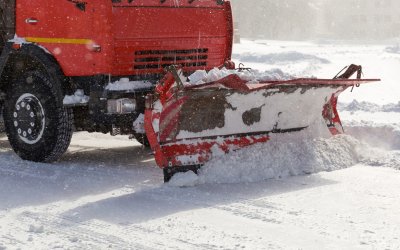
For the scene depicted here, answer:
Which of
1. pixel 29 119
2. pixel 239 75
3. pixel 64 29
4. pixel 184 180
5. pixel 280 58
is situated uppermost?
pixel 64 29

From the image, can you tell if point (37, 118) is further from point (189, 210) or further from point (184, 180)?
point (189, 210)

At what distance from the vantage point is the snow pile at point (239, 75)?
18.2 ft

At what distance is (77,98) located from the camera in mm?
6230

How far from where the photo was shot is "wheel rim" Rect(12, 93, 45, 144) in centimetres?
657

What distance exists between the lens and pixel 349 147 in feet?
21.6

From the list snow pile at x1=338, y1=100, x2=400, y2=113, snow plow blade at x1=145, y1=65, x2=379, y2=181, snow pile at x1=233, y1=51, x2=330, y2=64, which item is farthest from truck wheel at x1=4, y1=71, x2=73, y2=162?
snow pile at x1=233, y1=51, x2=330, y2=64

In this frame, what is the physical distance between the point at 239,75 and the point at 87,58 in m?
1.44

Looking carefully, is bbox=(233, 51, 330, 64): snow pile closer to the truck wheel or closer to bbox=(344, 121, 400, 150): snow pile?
bbox=(344, 121, 400, 150): snow pile

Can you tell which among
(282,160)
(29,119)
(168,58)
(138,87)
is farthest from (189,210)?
(29,119)

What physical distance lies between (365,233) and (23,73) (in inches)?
157

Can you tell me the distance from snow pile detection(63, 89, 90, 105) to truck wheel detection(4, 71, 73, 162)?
0.10 meters

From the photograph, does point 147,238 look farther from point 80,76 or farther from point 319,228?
point 80,76

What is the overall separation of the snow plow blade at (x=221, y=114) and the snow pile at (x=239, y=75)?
0.27ft

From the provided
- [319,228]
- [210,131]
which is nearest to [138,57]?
[210,131]
